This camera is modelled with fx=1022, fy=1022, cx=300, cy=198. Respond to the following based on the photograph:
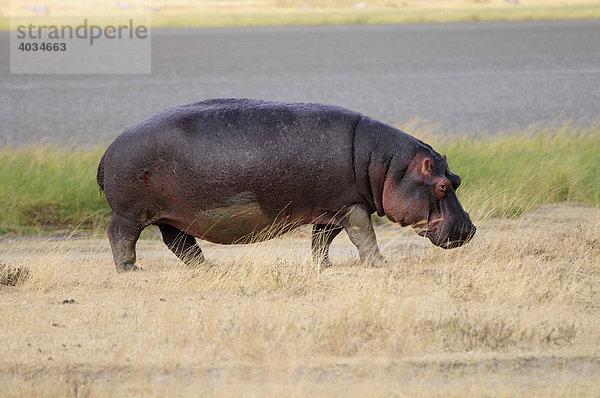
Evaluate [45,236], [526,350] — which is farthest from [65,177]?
[526,350]

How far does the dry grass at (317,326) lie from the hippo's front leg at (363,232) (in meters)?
0.14

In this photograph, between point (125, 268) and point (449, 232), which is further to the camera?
point (125, 268)

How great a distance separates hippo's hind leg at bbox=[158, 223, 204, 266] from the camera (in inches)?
339

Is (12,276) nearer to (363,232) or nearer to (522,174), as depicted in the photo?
(363,232)

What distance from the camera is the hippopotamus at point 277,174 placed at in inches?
309

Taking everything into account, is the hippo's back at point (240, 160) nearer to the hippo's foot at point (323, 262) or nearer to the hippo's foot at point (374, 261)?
the hippo's foot at point (323, 262)

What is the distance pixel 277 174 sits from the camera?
7.84 meters

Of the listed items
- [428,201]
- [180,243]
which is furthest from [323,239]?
[180,243]

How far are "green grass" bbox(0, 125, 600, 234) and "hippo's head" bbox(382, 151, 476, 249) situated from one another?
2992 mm

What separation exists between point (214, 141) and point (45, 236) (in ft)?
15.1

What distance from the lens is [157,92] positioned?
36.9m

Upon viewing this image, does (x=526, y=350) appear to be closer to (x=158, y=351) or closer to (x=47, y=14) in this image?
(x=158, y=351)

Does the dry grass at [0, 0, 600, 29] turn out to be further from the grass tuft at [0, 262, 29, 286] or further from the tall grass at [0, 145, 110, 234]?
the grass tuft at [0, 262, 29, 286]

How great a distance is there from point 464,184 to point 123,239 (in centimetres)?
531
